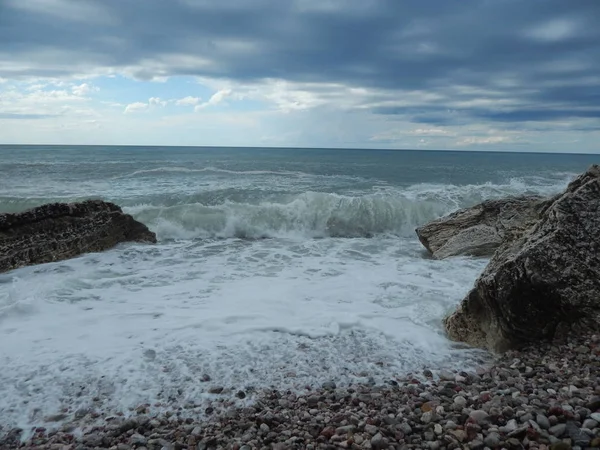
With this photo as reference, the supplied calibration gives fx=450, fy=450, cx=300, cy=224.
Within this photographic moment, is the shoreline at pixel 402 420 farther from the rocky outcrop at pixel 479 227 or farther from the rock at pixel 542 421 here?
the rocky outcrop at pixel 479 227

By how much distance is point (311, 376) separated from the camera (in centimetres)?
448

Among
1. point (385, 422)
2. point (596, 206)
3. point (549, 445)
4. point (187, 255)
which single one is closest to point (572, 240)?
point (596, 206)

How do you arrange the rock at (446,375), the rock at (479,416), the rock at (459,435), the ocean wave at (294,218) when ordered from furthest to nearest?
the ocean wave at (294,218) → the rock at (446,375) → the rock at (479,416) → the rock at (459,435)

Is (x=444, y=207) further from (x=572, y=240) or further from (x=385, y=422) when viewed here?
(x=385, y=422)

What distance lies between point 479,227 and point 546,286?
546cm

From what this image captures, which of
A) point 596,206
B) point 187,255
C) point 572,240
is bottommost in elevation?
point 187,255

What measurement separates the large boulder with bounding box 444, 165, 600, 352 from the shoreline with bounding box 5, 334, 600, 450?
532 mm

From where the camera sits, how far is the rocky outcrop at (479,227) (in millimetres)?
9578

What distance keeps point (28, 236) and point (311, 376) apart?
7583 mm

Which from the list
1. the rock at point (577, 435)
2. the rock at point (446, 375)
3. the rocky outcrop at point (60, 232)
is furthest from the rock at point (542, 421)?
the rocky outcrop at point (60, 232)

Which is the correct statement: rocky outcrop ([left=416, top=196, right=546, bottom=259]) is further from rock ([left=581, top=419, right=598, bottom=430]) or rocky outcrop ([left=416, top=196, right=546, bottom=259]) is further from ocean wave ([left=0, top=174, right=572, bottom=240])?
rock ([left=581, top=419, right=598, bottom=430])

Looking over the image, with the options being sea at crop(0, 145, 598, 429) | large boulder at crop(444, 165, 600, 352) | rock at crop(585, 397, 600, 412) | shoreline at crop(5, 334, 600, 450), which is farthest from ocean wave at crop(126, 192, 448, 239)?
rock at crop(585, 397, 600, 412)

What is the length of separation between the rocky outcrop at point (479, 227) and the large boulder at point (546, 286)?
404cm

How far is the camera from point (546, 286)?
4781 mm
